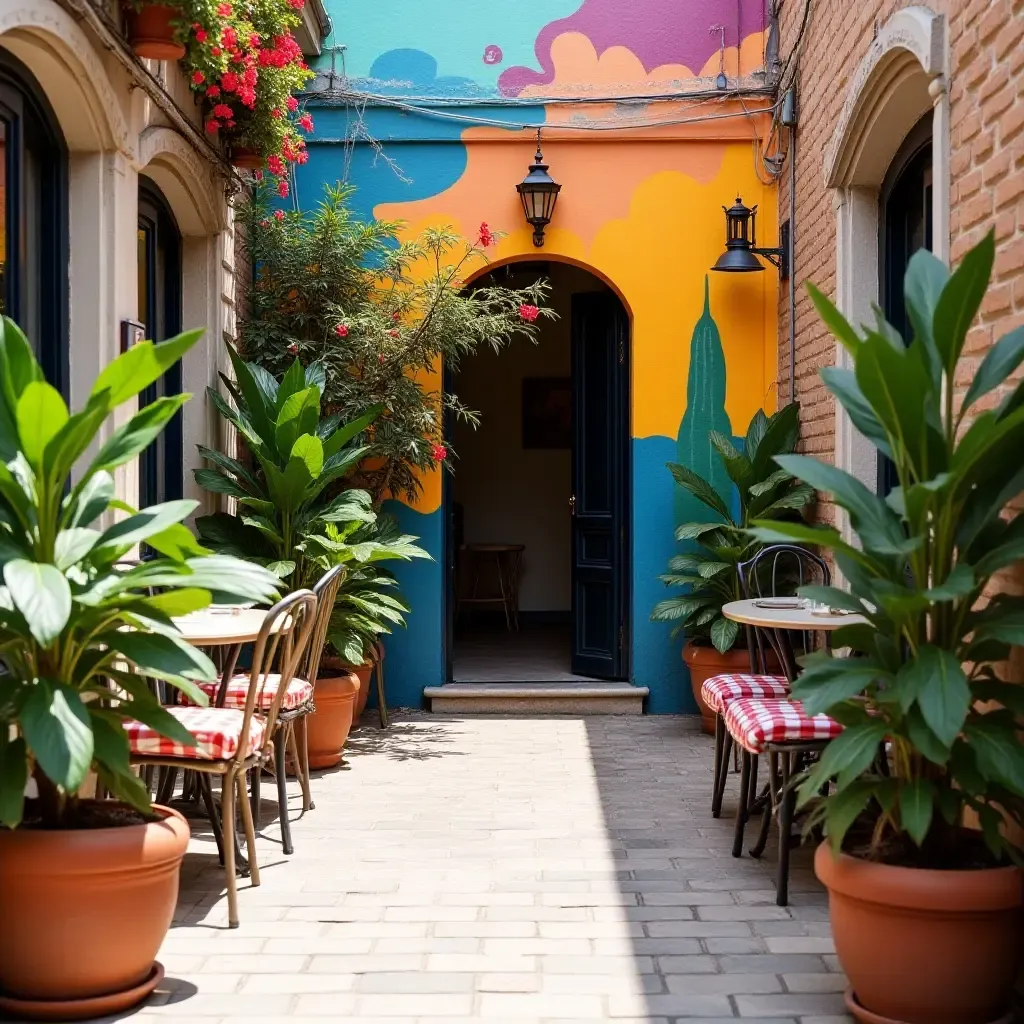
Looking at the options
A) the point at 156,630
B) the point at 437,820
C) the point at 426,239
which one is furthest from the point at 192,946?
the point at 426,239

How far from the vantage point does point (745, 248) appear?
275 inches

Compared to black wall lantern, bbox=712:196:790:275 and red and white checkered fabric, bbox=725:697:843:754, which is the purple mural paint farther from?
red and white checkered fabric, bbox=725:697:843:754

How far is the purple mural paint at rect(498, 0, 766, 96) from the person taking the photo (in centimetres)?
736

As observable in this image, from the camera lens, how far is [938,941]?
2.89m

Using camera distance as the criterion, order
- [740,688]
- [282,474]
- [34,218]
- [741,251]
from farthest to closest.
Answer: [741,251] → [282,474] → [740,688] → [34,218]

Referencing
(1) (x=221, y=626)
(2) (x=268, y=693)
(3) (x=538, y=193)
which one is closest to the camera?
(1) (x=221, y=626)

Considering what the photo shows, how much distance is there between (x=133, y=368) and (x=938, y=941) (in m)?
2.18

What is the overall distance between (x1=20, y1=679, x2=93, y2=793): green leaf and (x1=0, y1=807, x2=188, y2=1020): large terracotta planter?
0.83ft

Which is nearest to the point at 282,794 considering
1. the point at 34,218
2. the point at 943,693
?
the point at 34,218

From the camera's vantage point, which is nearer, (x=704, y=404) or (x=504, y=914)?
(x=504, y=914)

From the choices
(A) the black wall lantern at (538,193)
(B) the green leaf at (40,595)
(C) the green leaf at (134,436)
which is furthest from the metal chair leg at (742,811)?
(A) the black wall lantern at (538,193)

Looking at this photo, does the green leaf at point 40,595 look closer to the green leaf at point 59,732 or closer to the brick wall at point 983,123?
the green leaf at point 59,732

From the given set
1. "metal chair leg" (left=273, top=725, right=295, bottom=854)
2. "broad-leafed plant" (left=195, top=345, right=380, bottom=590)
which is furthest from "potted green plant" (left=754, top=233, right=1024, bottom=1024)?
"broad-leafed plant" (left=195, top=345, right=380, bottom=590)

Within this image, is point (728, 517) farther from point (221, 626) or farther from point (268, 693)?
point (221, 626)
